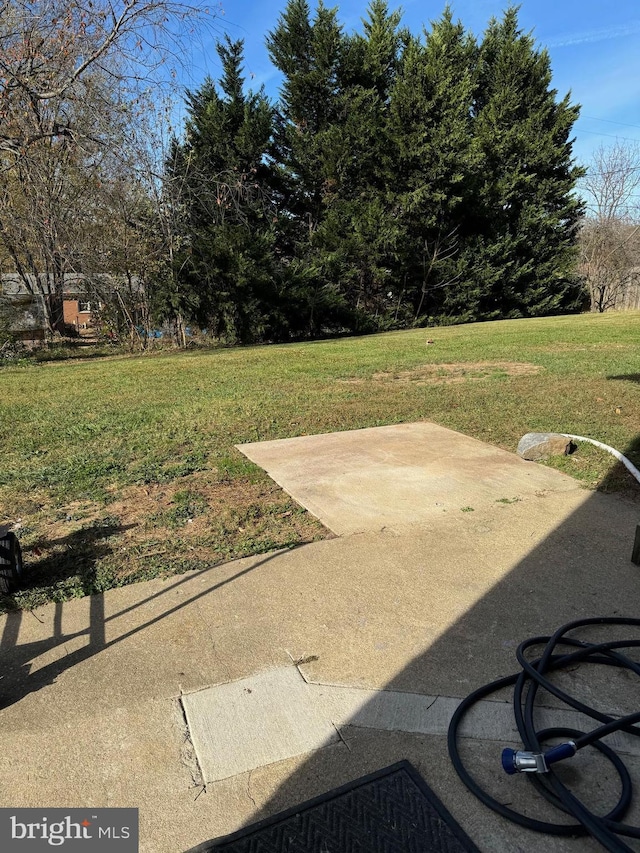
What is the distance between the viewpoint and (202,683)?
84.0 inches

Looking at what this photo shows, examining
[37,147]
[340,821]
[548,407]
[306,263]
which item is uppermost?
[37,147]

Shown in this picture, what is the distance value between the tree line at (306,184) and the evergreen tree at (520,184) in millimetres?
80

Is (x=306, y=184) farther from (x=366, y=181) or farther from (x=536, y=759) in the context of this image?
(x=536, y=759)

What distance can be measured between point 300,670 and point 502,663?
2.50ft

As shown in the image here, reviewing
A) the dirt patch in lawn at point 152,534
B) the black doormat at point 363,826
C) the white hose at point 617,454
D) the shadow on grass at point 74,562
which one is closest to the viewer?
the black doormat at point 363,826

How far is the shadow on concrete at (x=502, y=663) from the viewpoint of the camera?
5.39 ft

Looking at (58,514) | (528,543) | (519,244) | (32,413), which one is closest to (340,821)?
(528,543)

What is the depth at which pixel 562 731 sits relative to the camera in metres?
1.86

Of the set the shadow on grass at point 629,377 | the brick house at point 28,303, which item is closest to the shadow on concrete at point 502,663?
the shadow on grass at point 629,377

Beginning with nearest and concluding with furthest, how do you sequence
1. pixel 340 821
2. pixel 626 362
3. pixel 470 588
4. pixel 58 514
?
pixel 340 821 → pixel 470 588 → pixel 58 514 → pixel 626 362

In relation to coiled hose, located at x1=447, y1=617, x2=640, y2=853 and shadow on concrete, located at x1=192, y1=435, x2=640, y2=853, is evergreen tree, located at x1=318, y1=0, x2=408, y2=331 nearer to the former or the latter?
shadow on concrete, located at x1=192, y1=435, x2=640, y2=853

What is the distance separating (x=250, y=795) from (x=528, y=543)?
2099 mm

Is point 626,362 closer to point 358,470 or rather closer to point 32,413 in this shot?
point 358,470

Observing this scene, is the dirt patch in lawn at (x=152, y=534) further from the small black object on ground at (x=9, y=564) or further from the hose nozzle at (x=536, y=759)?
the hose nozzle at (x=536, y=759)
